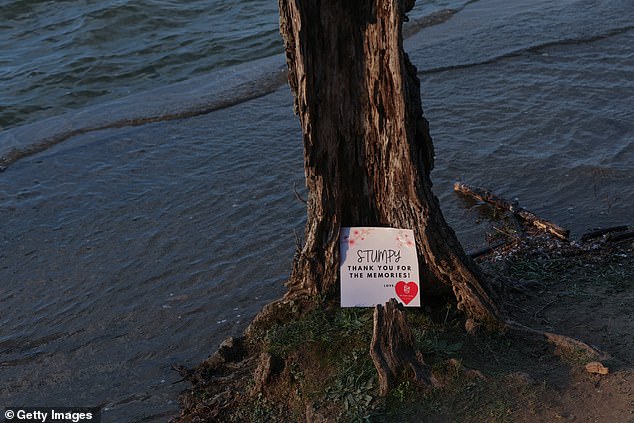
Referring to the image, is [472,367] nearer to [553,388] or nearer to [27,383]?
[553,388]

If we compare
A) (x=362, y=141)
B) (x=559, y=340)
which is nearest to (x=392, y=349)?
(x=559, y=340)

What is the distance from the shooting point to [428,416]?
13.8ft

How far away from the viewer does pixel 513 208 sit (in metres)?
6.91

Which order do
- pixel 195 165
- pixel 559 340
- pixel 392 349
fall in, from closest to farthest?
1. pixel 392 349
2. pixel 559 340
3. pixel 195 165

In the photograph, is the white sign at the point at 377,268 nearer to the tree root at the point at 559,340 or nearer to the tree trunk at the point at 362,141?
the tree trunk at the point at 362,141

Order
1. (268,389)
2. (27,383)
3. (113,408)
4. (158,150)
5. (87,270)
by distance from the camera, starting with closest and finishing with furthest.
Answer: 1. (268,389)
2. (113,408)
3. (27,383)
4. (87,270)
5. (158,150)

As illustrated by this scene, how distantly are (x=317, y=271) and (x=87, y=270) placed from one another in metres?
2.77

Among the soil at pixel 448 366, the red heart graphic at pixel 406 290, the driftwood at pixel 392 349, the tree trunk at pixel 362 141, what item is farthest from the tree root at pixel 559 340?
the driftwood at pixel 392 349

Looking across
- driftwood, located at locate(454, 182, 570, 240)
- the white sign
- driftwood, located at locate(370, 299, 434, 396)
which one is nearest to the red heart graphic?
the white sign

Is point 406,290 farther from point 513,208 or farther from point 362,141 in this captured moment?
point 513,208

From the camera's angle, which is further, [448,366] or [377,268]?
[377,268]

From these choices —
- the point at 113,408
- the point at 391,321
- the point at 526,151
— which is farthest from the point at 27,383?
the point at 526,151

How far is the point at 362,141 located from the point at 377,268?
0.69 meters

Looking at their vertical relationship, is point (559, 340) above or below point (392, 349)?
below
